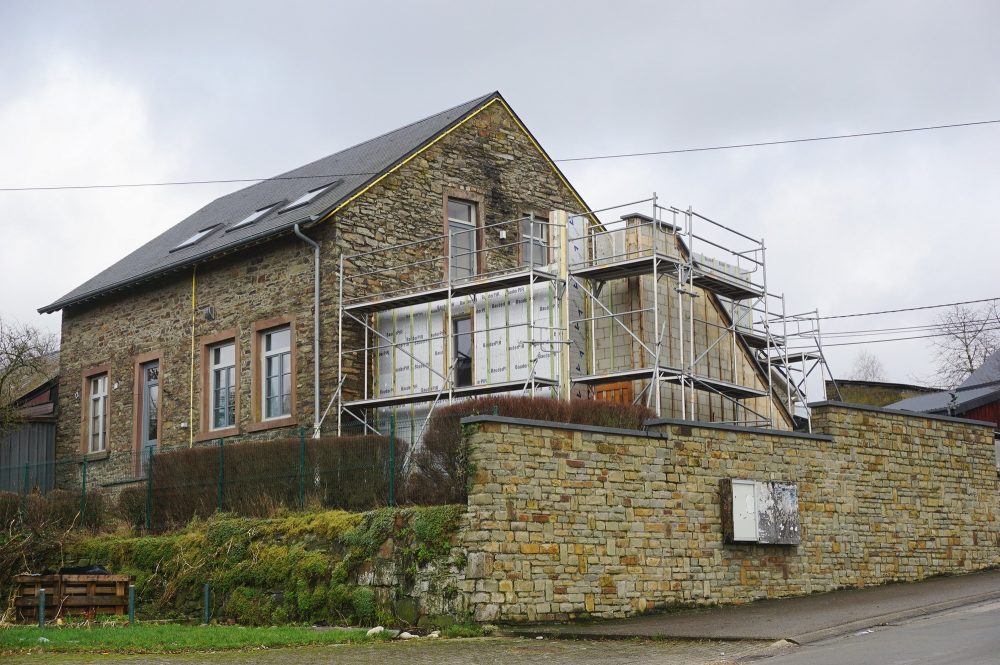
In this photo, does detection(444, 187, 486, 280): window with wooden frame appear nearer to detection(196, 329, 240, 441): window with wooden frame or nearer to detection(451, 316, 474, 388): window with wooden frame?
detection(451, 316, 474, 388): window with wooden frame

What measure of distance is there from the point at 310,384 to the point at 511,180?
705 cm

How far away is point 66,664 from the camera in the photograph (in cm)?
1251

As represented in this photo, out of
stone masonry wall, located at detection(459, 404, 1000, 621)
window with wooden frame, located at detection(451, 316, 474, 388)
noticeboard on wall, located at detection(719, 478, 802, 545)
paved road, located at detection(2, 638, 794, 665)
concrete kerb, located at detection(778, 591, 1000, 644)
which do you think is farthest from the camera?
window with wooden frame, located at detection(451, 316, 474, 388)

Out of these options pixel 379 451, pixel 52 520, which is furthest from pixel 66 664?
pixel 52 520

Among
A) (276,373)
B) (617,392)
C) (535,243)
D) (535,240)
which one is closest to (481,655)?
(617,392)

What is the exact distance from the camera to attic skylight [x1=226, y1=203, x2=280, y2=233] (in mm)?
27828

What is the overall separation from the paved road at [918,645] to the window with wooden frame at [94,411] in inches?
815

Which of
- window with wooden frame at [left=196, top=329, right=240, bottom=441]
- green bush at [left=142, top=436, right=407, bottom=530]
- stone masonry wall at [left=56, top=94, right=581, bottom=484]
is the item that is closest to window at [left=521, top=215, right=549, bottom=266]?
stone masonry wall at [left=56, top=94, right=581, bottom=484]

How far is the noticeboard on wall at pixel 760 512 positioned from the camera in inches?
733

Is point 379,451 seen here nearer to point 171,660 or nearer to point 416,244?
point 171,660

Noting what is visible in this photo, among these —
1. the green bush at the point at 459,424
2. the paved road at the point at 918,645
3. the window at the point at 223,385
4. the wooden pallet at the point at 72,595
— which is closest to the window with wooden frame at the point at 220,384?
the window at the point at 223,385

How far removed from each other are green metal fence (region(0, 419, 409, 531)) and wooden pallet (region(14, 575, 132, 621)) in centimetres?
191

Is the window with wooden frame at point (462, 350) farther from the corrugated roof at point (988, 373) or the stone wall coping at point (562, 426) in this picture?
the corrugated roof at point (988, 373)

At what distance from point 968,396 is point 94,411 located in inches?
936
